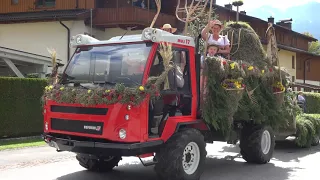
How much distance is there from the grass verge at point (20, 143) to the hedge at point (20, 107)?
35 cm

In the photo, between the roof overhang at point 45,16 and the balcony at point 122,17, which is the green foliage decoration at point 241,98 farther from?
the roof overhang at point 45,16

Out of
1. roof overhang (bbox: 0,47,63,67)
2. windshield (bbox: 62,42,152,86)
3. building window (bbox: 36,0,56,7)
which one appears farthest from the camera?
building window (bbox: 36,0,56,7)

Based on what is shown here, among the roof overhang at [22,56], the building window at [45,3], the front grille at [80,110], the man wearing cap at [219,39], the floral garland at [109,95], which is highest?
the building window at [45,3]

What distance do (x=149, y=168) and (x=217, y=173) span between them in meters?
1.46

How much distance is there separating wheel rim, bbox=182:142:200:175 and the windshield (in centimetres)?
147

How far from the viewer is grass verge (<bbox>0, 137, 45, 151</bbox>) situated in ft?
42.1

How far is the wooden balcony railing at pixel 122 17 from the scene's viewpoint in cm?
2416

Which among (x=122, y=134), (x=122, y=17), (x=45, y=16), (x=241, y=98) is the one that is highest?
(x=45, y=16)

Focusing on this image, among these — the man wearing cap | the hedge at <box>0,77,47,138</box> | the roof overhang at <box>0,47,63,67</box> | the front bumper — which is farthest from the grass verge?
the man wearing cap

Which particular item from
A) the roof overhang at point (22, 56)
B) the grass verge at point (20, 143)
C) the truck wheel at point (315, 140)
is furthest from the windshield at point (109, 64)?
the roof overhang at point (22, 56)

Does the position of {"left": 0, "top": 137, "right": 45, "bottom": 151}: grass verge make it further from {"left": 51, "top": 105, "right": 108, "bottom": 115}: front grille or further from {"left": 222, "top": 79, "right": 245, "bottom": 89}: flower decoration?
{"left": 222, "top": 79, "right": 245, "bottom": 89}: flower decoration

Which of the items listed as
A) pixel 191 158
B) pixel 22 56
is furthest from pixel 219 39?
pixel 22 56

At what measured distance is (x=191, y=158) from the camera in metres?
7.29

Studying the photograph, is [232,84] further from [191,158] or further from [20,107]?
[20,107]
